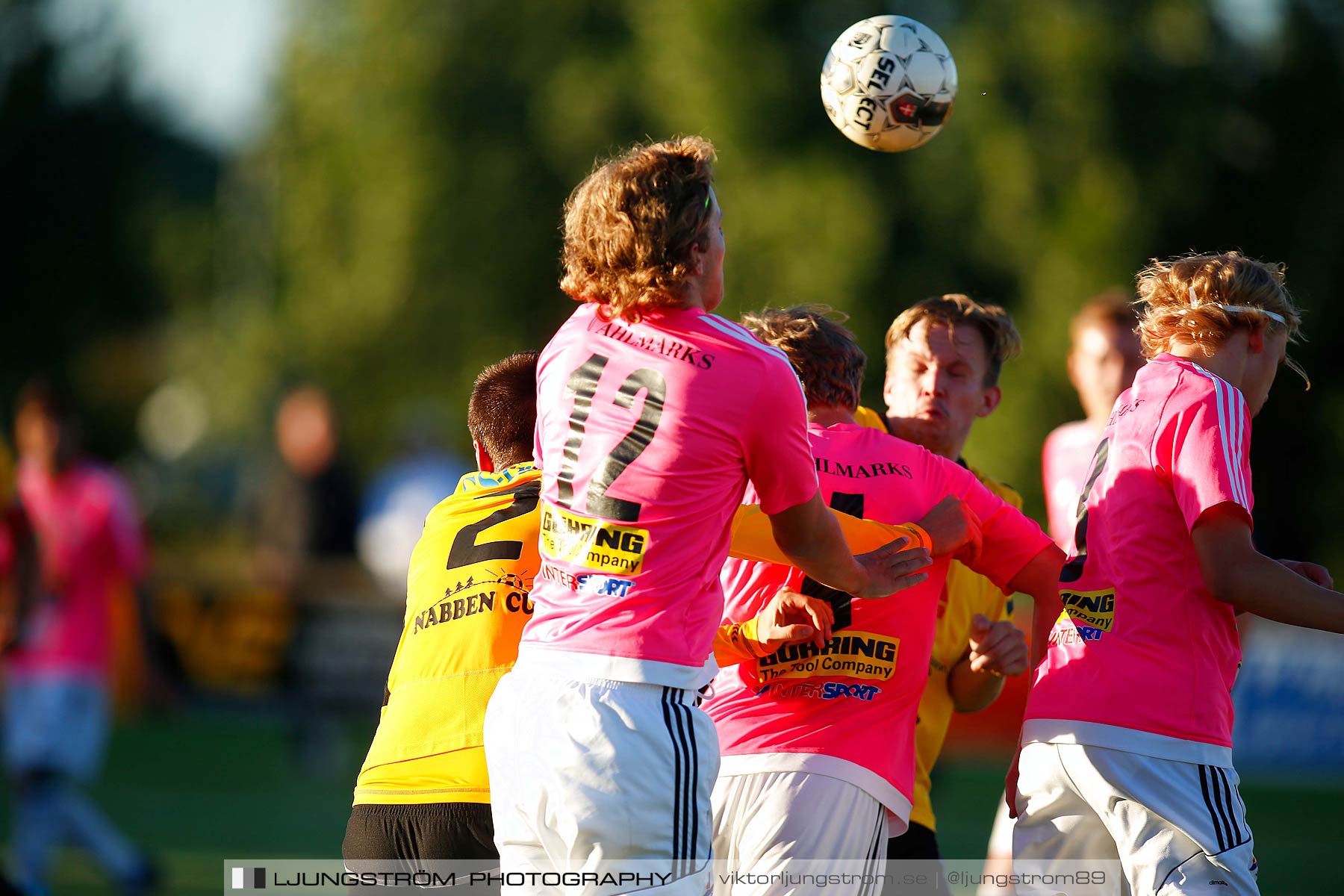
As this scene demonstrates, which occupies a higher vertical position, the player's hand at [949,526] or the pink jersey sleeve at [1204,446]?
the pink jersey sleeve at [1204,446]

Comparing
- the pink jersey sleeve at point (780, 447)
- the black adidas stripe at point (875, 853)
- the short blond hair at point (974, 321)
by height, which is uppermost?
the short blond hair at point (974, 321)

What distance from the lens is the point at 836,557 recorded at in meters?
3.34

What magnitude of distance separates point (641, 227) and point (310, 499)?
1121 cm

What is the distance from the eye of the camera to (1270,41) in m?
17.4

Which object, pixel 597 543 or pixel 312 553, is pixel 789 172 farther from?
pixel 597 543

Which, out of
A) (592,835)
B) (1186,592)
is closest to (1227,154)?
(1186,592)

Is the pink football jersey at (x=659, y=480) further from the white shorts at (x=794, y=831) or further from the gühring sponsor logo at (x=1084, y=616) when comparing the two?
the gühring sponsor logo at (x=1084, y=616)

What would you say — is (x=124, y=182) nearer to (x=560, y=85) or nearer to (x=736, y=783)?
(x=560, y=85)

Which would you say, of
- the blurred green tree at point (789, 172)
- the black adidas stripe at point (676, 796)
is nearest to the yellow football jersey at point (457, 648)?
the black adidas stripe at point (676, 796)

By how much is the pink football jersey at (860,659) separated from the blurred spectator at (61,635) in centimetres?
529

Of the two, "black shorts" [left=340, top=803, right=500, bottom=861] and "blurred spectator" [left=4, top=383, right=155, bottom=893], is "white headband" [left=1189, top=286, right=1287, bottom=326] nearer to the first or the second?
"black shorts" [left=340, top=803, right=500, bottom=861]

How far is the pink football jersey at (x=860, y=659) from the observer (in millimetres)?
3730

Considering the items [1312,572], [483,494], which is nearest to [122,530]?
[483,494]

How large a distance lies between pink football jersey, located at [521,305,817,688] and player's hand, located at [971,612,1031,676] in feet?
2.69
